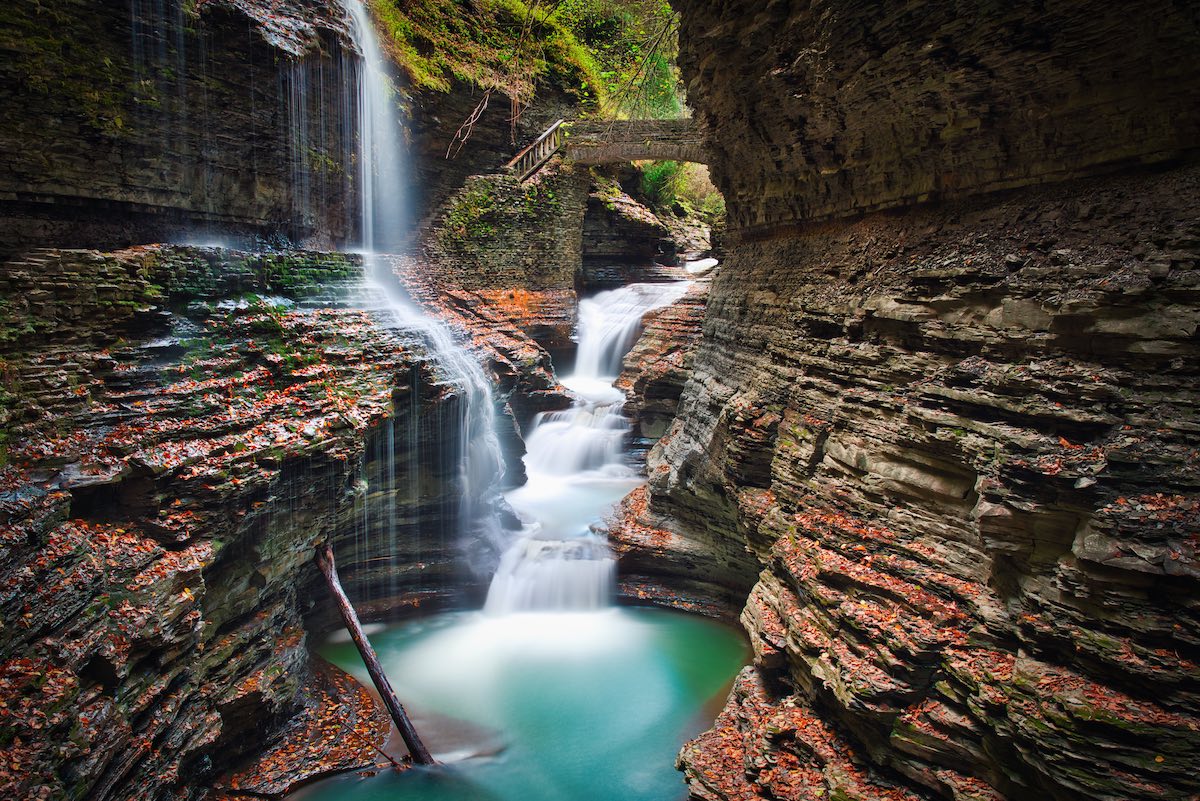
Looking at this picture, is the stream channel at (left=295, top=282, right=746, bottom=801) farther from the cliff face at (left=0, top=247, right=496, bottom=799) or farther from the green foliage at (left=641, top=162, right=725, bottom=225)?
the green foliage at (left=641, top=162, right=725, bottom=225)

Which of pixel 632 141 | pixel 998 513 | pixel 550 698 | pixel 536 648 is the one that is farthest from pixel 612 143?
pixel 998 513

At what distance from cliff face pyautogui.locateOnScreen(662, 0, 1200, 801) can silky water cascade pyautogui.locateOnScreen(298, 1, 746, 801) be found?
1.56m

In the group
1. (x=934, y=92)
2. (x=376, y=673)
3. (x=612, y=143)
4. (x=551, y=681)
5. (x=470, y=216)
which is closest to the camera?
(x=934, y=92)

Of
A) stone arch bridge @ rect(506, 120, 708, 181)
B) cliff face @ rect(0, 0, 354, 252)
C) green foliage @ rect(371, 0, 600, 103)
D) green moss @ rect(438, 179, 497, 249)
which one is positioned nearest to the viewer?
cliff face @ rect(0, 0, 354, 252)

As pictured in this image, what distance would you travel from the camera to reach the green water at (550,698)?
696 centimetres

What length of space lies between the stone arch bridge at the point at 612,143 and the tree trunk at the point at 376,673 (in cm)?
1334

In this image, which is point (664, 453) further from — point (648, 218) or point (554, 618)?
point (648, 218)

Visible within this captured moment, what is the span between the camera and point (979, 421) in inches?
206

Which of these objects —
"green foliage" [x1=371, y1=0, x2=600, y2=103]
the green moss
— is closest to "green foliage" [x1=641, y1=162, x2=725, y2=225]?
"green foliage" [x1=371, y1=0, x2=600, y2=103]

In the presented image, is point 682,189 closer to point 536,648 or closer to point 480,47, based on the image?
point 480,47

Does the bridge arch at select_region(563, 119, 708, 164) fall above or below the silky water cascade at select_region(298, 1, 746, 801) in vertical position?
above

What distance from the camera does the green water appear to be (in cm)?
696

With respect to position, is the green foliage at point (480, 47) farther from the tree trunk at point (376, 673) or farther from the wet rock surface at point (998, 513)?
the wet rock surface at point (998, 513)

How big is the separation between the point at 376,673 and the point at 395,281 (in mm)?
10413
